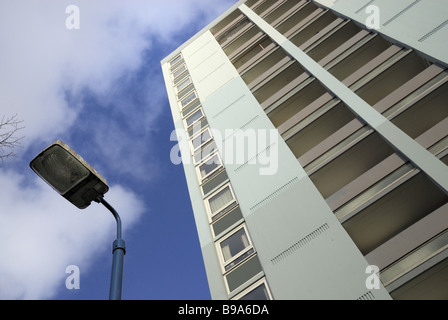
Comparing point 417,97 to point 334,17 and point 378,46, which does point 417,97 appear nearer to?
point 378,46

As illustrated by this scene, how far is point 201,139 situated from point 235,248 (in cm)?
835

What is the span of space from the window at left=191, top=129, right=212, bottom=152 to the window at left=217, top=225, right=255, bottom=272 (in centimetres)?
707

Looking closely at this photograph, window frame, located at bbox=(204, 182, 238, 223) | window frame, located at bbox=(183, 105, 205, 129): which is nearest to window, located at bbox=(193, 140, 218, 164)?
window frame, located at bbox=(204, 182, 238, 223)

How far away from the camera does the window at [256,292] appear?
10992mm

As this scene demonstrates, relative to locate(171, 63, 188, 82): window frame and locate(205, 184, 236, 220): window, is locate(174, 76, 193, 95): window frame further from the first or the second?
locate(205, 184, 236, 220): window

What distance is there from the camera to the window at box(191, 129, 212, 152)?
780 inches

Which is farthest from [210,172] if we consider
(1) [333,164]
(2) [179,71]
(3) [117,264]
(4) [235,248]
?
(2) [179,71]

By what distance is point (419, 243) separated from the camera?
393 inches

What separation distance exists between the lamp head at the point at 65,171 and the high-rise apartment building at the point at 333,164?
6.91 m

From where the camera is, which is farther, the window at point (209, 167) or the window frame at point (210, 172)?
the window at point (209, 167)

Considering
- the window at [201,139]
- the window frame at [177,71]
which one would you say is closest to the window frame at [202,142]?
the window at [201,139]

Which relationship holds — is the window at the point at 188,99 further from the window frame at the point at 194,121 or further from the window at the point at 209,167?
the window at the point at 209,167
